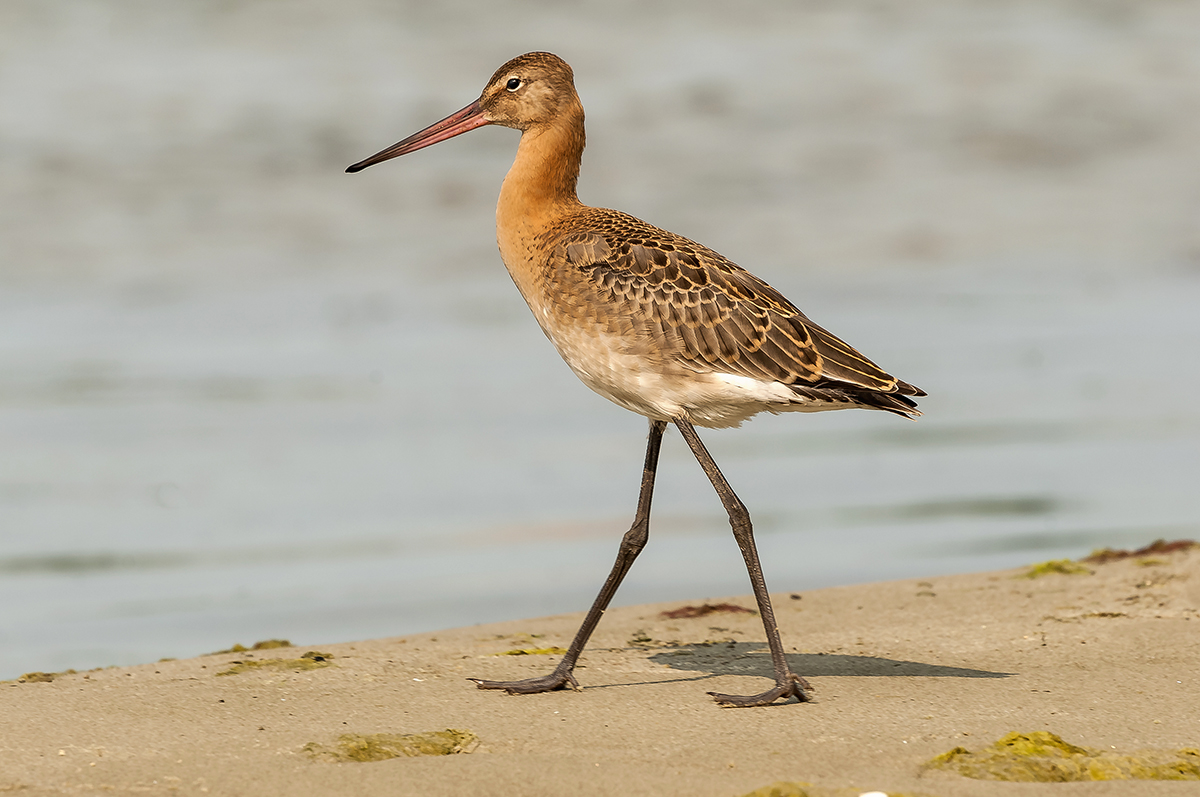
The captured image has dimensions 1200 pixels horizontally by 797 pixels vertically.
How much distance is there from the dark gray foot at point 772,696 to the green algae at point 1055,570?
8.18 ft

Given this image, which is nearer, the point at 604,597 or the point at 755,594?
the point at 755,594

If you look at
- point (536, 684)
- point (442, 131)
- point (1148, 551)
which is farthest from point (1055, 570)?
point (442, 131)

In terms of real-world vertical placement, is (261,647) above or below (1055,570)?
below

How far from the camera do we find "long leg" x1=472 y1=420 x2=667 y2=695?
576 cm

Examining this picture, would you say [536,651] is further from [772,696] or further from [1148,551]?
[1148,551]

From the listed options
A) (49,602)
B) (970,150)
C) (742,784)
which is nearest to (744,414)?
(742,784)

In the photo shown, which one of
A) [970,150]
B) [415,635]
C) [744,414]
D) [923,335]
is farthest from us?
[970,150]

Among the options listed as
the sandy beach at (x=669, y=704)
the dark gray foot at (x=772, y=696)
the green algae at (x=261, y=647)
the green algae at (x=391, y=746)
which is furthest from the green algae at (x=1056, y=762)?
the green algae at (x=261, y=647)

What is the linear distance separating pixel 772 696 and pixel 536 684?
86 cm

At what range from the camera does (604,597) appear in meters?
6.05

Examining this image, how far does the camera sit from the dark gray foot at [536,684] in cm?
572

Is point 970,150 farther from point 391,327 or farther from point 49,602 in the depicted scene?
point 49,602

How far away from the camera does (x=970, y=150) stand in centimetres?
1788

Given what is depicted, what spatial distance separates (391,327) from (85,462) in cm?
332
